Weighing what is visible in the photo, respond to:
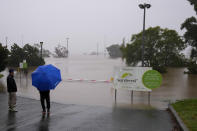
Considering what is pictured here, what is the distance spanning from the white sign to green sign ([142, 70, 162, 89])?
0.51 feet

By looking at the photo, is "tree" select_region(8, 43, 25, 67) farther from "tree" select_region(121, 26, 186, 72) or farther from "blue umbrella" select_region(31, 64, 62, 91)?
"blue umbrella" select_region(31, 64, 62, 91)

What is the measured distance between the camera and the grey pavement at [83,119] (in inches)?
249

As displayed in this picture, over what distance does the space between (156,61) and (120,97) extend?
61.4 feet

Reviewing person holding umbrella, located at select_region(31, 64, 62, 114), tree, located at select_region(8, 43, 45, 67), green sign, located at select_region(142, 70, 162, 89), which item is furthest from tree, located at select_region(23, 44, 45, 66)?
person holding umbrella, located at select_region(31, 64, 62, 114)

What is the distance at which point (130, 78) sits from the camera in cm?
1001

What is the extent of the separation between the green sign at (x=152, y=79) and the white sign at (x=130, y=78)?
0.16m

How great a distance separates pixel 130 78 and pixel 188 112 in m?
3.03

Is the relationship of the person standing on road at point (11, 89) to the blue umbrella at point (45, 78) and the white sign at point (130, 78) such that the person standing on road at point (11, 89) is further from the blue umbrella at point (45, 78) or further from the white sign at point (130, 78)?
the white sign at point (130, 78)

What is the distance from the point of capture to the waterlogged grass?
6.28m

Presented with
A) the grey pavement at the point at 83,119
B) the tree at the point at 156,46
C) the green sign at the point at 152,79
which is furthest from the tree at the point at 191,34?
the grey pavement at the point at 83,119

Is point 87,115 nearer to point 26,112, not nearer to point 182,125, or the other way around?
point 26,112

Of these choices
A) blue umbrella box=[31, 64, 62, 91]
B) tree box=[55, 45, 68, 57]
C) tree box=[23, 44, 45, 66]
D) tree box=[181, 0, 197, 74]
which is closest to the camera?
blue umbrella box=[31, 64, 62, 91]

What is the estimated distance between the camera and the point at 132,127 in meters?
6.41

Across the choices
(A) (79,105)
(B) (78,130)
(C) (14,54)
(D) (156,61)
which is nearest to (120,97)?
(A) (79,105)
